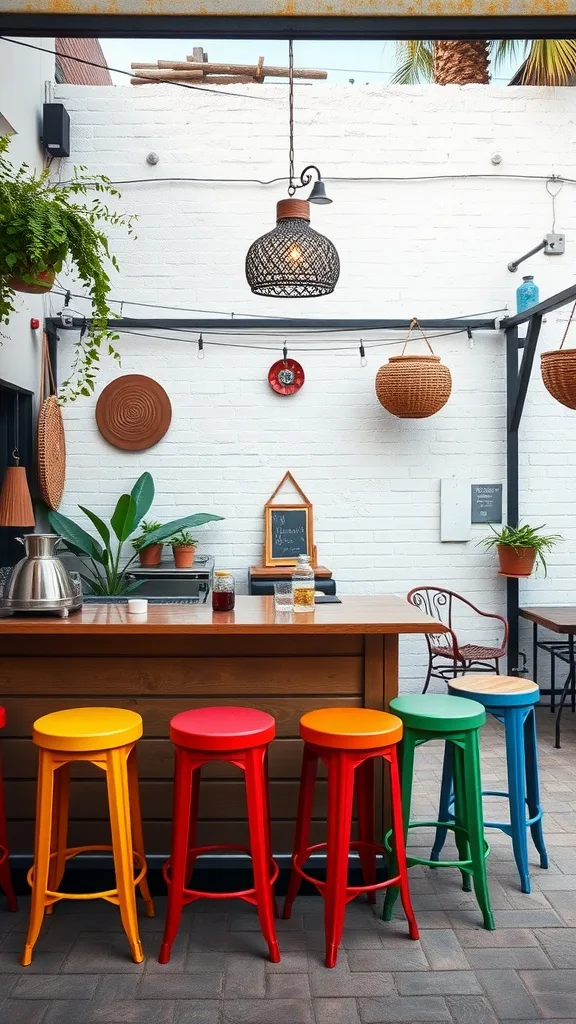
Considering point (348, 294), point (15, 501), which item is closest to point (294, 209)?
point (15, 501)

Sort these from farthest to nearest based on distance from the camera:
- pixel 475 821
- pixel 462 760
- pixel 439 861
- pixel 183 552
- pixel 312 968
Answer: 1. pixel 183 552
2. pixel 439 861
3. pixel 462 760
4. pixel 475 821
5. pixel 312 968

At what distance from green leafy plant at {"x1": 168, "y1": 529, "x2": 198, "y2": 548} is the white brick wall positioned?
0.24 m

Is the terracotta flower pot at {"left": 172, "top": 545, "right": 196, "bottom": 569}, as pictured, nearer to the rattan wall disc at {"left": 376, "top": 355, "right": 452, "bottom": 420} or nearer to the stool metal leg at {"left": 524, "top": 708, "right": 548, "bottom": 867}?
the rattan wall disc at {"left": 376, "top": 355, "right": 452, "bottom": 420}

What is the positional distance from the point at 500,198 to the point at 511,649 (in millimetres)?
2923

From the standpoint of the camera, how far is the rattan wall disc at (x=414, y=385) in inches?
210

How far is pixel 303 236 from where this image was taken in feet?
11.1

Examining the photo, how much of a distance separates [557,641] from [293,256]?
3.54 meters

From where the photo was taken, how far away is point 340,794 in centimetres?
279

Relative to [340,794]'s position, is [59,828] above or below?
below

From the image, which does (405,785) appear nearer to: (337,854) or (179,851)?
(337,854)

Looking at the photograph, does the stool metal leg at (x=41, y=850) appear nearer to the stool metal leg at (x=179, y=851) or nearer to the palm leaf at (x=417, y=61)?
the stool metal leg at (x=179, y=851)

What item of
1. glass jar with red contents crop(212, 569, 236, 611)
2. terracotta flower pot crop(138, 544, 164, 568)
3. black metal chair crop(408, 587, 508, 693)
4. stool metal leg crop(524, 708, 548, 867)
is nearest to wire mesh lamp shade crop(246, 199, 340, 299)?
glass jar with red contents crop(212, 569, 236, 611)

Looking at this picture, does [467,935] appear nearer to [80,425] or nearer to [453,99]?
[80,425]

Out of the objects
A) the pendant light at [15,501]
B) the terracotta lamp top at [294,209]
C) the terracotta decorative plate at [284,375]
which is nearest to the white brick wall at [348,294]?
the terracotta decorative plate at [284,375]
